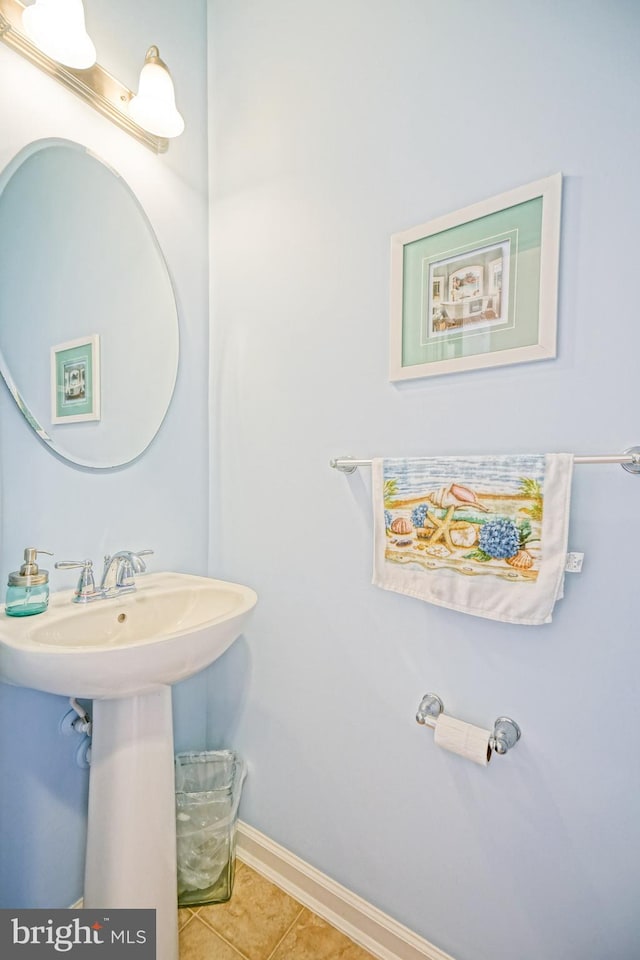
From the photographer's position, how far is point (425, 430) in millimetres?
972

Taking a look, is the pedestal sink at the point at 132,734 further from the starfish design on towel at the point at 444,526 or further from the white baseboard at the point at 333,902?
the starfish design on towel at the point at 444,526

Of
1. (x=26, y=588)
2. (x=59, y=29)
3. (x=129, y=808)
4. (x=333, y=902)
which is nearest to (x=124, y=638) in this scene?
(x=26, y=588)

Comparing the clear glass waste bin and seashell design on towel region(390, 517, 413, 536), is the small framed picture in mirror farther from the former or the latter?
the clear glass waste bin

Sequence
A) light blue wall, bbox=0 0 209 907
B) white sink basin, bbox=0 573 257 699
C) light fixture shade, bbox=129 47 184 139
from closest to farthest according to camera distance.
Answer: white sink basin, bbox=0 573 257 699, light blue wall, bbox=0 0 209 907, light fixture shade, bbox=129 47 184 139

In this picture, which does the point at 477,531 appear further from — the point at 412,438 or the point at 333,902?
the point at 333,902

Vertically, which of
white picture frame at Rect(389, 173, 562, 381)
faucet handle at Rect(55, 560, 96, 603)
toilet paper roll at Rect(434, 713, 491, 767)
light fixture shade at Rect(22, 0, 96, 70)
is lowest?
toilet paper roll at Rect(434, 713, 491, 767)

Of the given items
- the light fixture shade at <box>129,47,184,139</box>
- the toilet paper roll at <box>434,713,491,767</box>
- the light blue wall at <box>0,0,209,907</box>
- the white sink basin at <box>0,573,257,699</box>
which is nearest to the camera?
the white sink basin at <box>0,573,257,699</box>

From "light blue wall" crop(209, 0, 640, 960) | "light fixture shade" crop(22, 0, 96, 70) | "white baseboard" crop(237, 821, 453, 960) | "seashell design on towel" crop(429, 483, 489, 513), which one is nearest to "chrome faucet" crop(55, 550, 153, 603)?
"light blue wall" crop(209, 0, 640, 960)

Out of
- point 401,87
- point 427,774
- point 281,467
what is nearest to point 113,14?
point 401,87

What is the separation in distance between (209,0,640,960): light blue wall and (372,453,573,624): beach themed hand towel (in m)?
0.06

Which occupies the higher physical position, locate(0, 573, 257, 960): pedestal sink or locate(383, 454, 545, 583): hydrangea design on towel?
locate(383, 454, 545, 583): hydrangea design on towel

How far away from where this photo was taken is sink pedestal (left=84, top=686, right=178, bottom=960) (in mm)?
912

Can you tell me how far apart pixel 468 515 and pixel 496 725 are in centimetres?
45

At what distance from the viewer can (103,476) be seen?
3.66 ft
